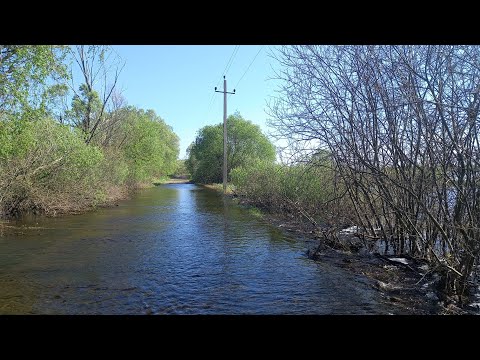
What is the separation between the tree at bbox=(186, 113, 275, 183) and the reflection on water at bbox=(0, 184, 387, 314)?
105ft

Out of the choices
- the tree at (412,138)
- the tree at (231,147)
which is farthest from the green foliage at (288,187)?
the tree at (231,147)

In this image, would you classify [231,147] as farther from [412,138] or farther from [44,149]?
[412,138]

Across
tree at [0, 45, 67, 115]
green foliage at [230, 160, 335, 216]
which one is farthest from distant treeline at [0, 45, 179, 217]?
green foliage at [230, 160, 335, 216]

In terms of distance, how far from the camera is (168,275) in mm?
7230

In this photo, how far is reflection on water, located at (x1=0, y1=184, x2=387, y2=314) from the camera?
18.1 ft

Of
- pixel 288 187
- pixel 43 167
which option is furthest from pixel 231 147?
pixel 43 167

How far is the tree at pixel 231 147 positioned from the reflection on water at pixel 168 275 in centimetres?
3208

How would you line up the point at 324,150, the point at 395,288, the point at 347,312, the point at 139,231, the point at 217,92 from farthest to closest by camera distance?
the point at 217,92 < the point at 139,231 < the point at 324,150 < the point at 395,288 < the point at 347,312

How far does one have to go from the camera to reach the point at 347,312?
5.26m

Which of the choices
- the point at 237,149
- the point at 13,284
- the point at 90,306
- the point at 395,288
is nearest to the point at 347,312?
the point at 395,288

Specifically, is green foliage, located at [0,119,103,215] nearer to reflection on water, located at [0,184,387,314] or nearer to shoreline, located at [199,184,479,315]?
reflection on water, located at [0,184,387,314]
